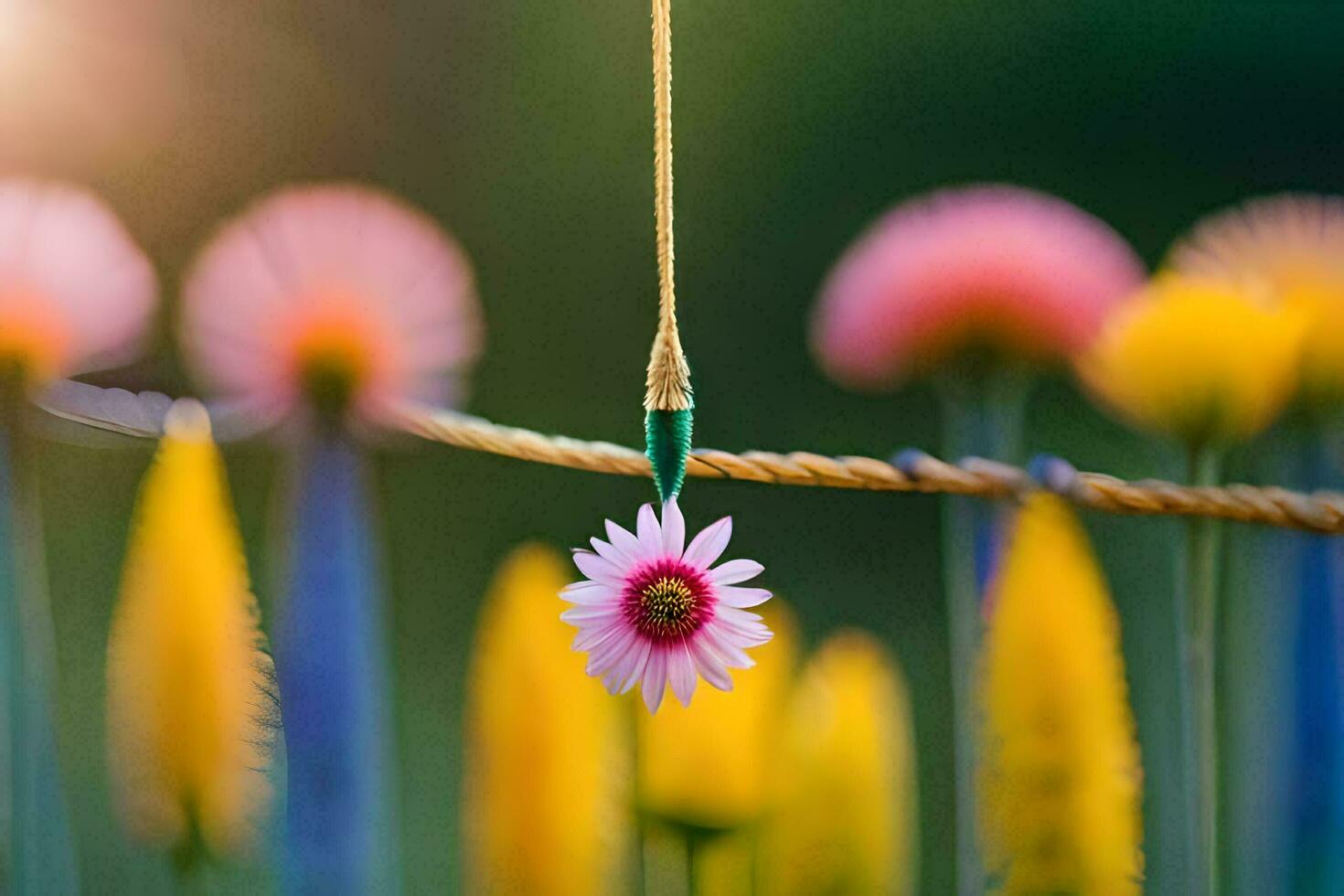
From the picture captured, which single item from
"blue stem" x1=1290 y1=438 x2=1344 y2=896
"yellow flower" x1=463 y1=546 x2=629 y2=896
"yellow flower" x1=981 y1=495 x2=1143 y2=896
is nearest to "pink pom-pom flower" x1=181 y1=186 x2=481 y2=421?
"yellow flower" x1=463 y1=546 x2=629 y2=896

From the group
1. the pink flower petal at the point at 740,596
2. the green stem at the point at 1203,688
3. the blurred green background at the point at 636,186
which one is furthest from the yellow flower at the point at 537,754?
the green stem at the point at 1203,688

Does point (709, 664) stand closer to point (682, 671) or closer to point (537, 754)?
point (682, 671)

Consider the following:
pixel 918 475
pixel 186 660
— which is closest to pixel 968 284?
pixel 918 475

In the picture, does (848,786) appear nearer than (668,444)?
No

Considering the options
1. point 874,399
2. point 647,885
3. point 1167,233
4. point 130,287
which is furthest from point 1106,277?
point 130,287

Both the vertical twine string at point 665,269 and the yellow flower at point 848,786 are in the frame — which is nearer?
the vertical twine string at point 665,269

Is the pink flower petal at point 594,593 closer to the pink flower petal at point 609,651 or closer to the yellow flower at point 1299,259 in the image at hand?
the pink flower petal at point 609,651
